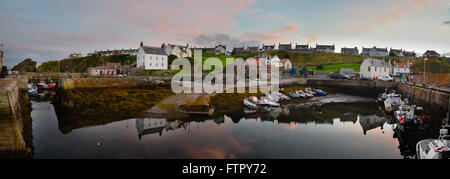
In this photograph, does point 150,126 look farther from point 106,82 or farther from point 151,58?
point 151,58

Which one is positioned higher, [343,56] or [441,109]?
[343,56]

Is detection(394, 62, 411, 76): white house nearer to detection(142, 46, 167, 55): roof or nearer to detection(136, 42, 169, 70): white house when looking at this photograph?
detection(136, 42, 169, 70): white house

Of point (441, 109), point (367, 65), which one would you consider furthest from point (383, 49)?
point (441, 109)

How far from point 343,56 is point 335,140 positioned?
115 meters

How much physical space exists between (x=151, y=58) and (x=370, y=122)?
56548 millimetres

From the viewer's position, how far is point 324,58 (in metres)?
116

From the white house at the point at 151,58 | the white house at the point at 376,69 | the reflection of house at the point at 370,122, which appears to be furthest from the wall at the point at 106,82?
the white house at the point at 376,69

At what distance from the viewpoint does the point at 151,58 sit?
66375mm

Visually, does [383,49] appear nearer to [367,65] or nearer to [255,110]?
[367,65]

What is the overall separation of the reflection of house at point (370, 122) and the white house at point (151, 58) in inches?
2150

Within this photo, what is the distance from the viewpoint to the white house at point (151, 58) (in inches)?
2571

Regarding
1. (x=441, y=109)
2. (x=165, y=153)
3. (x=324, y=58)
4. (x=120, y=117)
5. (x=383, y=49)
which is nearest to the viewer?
(x=165, y=153)
